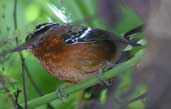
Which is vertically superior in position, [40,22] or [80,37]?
[40,22]

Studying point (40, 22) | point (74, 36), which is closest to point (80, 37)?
point (74, 36)

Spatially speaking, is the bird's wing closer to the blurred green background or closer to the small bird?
the small bird

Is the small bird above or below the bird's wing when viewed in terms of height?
below

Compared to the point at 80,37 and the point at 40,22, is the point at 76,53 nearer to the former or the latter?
the point at 80,37

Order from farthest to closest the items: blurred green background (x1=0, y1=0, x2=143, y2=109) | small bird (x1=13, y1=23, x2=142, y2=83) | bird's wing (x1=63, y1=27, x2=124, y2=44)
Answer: bird's wing (x1=63, y1=27, x2=124, y2=44)
small bird (x1=13, y1=23, x2=142, y2=83)
blurred green background (x1=0, y1=0, x2=143, y2=109)

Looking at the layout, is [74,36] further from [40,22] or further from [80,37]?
[40,22]

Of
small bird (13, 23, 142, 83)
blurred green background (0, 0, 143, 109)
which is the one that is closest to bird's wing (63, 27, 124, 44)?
small bird (13, 23, 142, 83)

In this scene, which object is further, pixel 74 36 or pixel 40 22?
pixel 74 36

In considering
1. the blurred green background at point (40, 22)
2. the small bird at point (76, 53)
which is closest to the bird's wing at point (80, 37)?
the small bird at point (76, 53)

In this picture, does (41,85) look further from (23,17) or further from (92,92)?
(23,17)

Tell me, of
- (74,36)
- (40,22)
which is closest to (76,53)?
(74,36)

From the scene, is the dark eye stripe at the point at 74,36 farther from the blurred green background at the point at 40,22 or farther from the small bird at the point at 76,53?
the blurred green background at the point at 40,22

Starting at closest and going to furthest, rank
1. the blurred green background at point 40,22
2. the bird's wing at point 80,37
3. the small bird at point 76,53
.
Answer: the blurred green background at point 40,22, the small bird at point 76,53, the bird's wing at point 80,37
